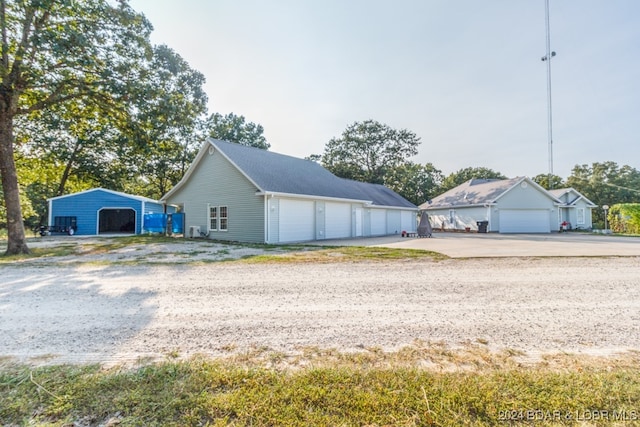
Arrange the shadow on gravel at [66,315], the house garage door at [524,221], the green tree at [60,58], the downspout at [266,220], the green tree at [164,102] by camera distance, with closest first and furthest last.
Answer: the shadow on gravel at [66,315] → the green tree at [60,58] → the green tree at [164,102] → the downspout at [266,220] → the house garage door at [524,221]

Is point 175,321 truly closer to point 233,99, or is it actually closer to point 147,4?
point 147,4

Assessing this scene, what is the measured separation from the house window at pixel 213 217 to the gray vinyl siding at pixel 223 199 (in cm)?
23

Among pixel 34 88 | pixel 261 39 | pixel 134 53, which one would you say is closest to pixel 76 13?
pixel 134 53

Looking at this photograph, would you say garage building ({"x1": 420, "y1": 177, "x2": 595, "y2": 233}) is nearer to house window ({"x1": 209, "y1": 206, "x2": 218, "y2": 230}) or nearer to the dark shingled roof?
the dark shingled roof

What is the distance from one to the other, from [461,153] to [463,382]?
29526 millimetres

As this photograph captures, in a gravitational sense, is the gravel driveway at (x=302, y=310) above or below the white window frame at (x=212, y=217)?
below

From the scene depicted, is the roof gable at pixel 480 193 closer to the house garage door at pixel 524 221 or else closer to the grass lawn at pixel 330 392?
the house garage door at pixel 524 221

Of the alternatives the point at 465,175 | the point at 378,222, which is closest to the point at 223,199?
the point at 378,222

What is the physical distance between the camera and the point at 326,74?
1451 centimetres

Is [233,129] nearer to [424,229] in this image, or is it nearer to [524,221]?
[424,229]

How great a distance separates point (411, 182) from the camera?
35844mm

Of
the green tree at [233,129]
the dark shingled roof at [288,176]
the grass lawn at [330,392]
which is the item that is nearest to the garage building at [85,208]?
the dark shingled roof at [288,176]

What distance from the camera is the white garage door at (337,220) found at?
18156 millimetres

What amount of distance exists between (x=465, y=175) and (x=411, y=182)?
1325cm
